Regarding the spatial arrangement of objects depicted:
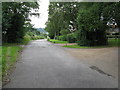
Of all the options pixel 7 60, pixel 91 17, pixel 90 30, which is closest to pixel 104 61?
pixel 7 60

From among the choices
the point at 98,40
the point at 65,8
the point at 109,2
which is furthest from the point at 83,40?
the point at 65,8

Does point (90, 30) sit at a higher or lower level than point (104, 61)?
higher

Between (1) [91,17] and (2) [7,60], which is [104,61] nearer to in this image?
(2) [7,60]

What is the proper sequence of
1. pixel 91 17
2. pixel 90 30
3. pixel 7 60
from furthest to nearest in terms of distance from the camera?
pixel 90 30
pixel 91 17
pixel 7 60

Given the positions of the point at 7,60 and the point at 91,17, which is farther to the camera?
the point at 91,17

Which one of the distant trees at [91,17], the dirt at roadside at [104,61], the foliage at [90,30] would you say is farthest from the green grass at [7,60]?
the foliage at [90,30]

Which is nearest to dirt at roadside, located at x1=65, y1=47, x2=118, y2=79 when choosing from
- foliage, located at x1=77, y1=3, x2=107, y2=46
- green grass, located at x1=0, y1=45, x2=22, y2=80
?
green grass, located at x1=0, y1=45, x2=22, y2=80

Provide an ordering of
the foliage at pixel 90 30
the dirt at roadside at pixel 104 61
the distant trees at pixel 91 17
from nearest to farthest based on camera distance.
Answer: the dirt at roadside at pixel 104 61 → the distant trees at pixel 91 17 → the foliage at pixel 90 30

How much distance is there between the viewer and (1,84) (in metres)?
3.96

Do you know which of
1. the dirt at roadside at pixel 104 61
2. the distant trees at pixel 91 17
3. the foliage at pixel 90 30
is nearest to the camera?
the dirt at roadside at pixel 104 61

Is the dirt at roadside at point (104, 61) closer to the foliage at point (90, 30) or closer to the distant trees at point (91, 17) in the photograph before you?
the distant trees at point (91, 17)

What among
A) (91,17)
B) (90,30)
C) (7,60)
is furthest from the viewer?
(90,30)

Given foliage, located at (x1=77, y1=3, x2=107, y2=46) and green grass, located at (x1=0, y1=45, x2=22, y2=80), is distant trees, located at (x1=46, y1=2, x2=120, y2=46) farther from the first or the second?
green grass, located at (x1=0, y1=45, x2=22, y2=80)

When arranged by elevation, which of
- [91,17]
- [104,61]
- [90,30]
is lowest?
[104,61]
